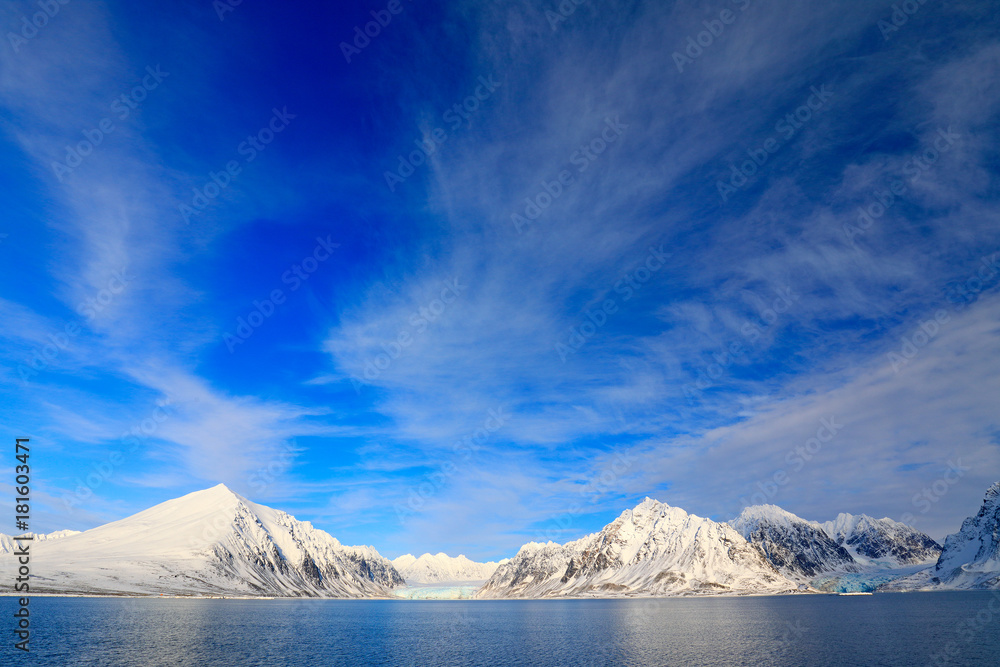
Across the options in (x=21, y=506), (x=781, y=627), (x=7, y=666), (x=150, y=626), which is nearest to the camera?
(x=21, y=506)

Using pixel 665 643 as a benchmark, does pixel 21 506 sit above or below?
above

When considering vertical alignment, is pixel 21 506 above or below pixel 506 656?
above

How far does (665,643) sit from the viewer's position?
352 feet

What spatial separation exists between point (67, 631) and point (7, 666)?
171 feet

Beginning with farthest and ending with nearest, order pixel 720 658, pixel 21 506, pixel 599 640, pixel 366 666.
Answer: pixel 599 640
pixel 720 658
pixel 366 666
pixel 21 506

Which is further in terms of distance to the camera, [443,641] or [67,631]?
[443,641]

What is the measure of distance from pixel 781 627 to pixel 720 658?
7073 cm

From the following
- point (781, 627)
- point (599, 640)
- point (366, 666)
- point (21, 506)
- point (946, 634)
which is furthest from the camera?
point (781, 627)

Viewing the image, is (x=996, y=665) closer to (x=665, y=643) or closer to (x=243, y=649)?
(x=665, y=643)

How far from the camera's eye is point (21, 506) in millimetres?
58250

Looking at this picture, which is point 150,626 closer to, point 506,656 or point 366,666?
point 366,666

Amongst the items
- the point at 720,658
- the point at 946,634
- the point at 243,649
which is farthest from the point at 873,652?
the point at 243,649

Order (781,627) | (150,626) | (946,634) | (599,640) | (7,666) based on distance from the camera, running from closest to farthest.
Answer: (7,666) < (946,634) < (599,640) < (150,626) < (781,627)

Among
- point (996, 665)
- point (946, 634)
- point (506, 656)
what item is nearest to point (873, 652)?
point (996, 665)
